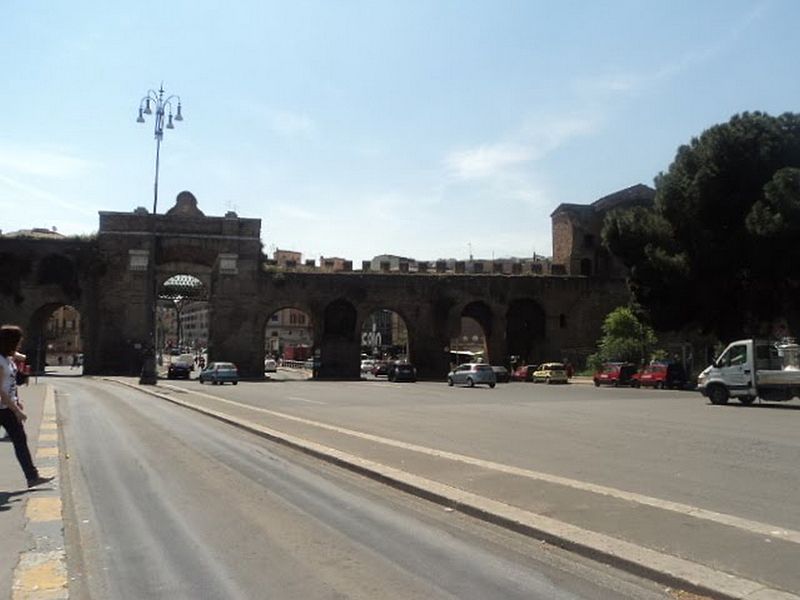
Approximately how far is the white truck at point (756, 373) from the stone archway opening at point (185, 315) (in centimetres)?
4355

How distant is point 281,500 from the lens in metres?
9.12

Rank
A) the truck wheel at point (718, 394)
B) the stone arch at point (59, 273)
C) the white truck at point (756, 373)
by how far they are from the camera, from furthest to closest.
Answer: the stone arch at point (59, 273) < the truck wheel at point (718, 394) < the white truck at point (756, 373)

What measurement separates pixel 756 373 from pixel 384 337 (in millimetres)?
99247

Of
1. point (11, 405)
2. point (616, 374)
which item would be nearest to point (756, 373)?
point (616, 374)

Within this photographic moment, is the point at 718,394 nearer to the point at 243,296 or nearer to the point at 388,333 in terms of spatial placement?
the point at 243,296

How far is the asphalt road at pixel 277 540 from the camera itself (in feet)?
19.1

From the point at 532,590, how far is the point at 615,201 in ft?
226

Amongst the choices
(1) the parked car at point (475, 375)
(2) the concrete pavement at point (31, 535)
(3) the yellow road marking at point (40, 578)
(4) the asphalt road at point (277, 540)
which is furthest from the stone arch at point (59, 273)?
(3) the yellow road marking at point (40, 578)

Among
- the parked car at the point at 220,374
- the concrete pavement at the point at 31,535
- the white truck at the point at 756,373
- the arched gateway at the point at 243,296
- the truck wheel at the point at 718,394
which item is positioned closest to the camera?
the concrete pavement at the point at 31,535

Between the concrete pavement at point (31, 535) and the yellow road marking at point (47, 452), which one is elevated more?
the yellow road marking at point (47, 452)

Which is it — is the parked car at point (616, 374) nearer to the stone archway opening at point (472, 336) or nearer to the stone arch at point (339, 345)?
the stone archway opening at point (472, 336)

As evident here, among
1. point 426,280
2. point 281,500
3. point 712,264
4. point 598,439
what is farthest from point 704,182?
point 281,500

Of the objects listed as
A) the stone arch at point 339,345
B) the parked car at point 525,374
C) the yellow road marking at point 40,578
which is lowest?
the yellow road marking at point 40,578

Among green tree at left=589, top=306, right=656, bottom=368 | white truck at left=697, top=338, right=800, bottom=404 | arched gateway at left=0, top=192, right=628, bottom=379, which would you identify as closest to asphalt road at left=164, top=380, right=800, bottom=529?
white truck at left=697, top=338, right=800, bottom=404
